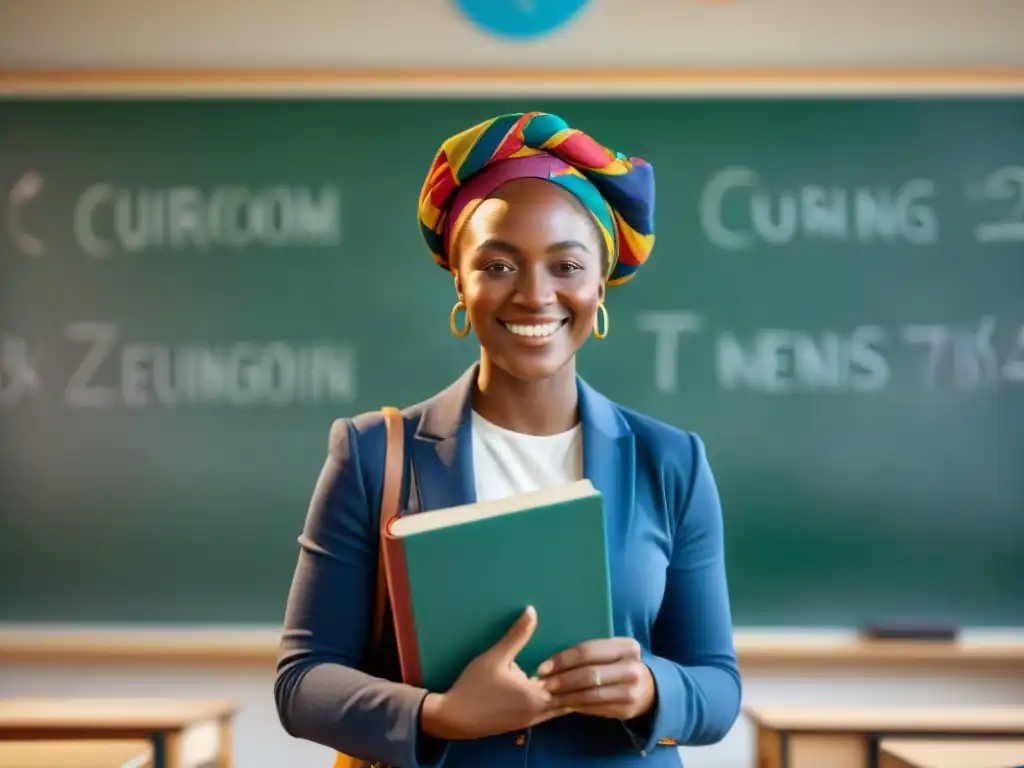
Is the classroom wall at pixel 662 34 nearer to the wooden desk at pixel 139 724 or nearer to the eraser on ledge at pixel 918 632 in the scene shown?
the eraser on ledge at pixel 918 632

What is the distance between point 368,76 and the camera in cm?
279

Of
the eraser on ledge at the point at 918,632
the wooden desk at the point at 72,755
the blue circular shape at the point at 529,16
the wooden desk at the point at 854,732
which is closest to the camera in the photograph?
the wooden desk at the point at 72,755

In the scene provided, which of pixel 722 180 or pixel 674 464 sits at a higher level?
pixel 722 180

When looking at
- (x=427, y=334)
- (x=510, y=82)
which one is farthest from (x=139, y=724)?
(x=510, y=82)

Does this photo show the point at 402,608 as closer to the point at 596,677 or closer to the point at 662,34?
the point at 596,677

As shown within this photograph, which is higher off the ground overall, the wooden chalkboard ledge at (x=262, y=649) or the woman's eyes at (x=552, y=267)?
the woman's eyes at (x=552, y=267)

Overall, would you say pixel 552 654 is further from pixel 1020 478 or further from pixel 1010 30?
pixel 1010 30

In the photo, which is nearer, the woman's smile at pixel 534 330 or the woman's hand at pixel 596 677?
the woman's hand at pixel 596 677

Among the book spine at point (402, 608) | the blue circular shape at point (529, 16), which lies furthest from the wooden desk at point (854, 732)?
the blue circular shape at point (529, 16)

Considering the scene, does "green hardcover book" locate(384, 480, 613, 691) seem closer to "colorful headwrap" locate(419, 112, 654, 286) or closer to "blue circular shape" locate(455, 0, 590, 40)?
"colorful headwrap" locate(419, 112, 654, 286)

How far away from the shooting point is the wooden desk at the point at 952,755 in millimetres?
1728

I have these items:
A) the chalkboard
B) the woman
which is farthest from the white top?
the chalkboard

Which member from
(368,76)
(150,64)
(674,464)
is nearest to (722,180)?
(368,76)

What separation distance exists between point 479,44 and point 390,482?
1.98 m
